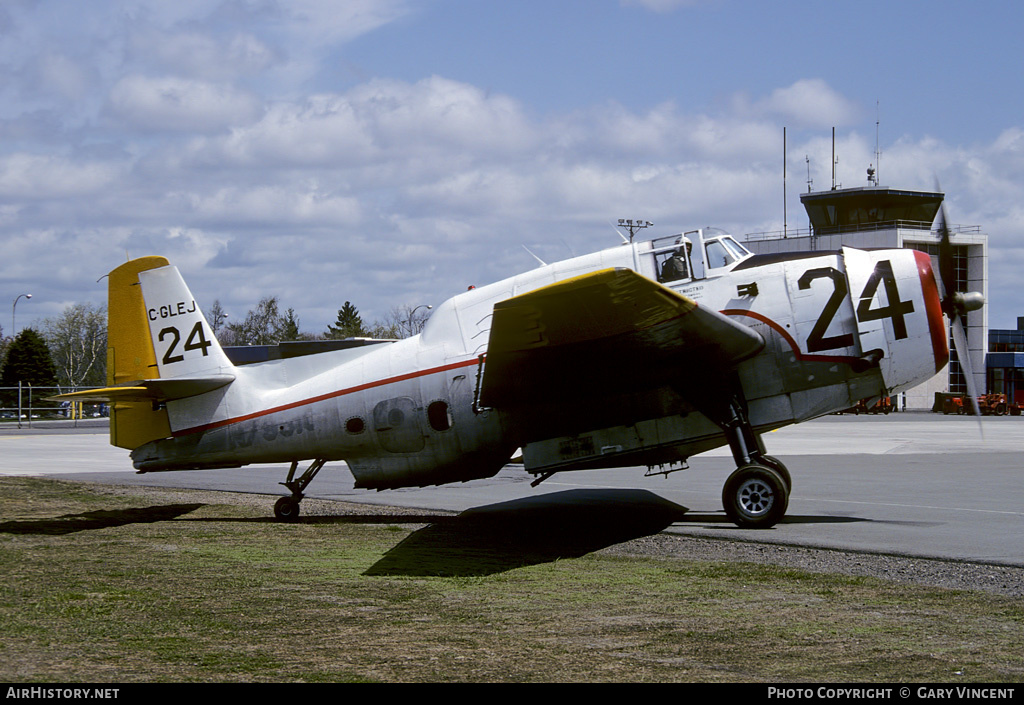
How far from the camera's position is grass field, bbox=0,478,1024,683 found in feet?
20.7

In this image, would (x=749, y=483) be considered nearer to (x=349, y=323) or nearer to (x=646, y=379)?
(x=646, y=379)

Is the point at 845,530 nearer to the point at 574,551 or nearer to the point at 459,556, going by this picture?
the point at 574,551

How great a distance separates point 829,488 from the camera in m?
18.8

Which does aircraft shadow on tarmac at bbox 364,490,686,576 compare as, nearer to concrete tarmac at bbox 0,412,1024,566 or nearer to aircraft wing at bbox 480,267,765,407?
concrete tarmac at bbox 0,412,1024,566

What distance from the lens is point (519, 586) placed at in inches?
378

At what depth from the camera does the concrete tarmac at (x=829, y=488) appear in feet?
41.1

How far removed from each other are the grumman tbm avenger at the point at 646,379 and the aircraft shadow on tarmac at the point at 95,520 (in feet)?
6.30

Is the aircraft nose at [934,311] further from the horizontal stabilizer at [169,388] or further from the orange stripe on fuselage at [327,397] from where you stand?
the horizontal stabilizer at [169,388]

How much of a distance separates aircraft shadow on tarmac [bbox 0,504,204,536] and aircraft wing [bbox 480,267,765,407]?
6.27 metres

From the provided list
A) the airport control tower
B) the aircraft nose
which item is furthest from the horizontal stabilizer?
the airport control tower

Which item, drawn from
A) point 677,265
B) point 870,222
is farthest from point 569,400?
point 870,222

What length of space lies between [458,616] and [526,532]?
5.70m

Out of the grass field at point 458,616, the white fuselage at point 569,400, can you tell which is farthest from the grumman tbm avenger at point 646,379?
the grass field at point 458,616
